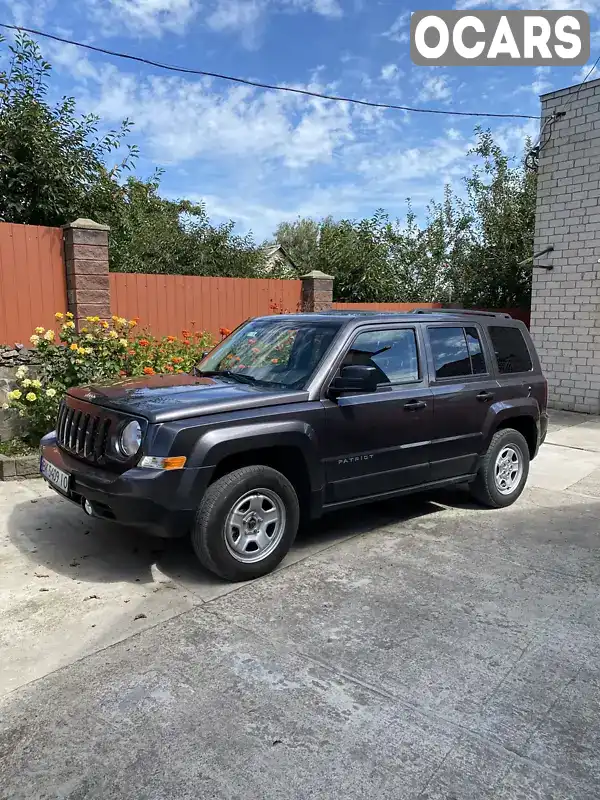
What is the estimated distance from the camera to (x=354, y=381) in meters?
4.14

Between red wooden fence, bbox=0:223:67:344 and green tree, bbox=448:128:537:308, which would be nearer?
red wooden fence, bbox=0:223:67:344

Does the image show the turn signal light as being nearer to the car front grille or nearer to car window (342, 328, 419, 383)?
the car front grille

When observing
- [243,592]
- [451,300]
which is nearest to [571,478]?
[243,592]

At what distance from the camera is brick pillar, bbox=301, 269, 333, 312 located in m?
11.2

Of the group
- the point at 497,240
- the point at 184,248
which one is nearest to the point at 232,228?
the point at 184,248

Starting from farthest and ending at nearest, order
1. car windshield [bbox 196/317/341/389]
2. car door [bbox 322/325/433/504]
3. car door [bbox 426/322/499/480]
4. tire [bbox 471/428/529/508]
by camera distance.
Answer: tire [bbox 471/428/529/508] < car door [bbox 426/322/499/480] < car windshield [bbox 196/317/341/389] < car door [bbox 322/325/433/504]

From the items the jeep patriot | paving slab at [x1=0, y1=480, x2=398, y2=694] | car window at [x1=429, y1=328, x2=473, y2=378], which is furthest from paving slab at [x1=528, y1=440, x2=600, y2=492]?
paving slab at [x1=0, y1=480, x2=398, y2=694]

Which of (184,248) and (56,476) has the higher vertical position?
(184,248)

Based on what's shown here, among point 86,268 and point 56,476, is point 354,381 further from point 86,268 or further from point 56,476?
point 86,268

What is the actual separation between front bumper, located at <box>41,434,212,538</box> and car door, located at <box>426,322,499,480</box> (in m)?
2.16

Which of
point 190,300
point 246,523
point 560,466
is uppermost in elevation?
point 190,300

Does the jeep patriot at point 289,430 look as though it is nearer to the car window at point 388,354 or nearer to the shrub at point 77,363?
the car window at point 388,354

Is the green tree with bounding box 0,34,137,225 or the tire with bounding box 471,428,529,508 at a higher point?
the green tree with bounding box 0,34,137,225

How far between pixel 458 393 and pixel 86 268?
5.22 meters
